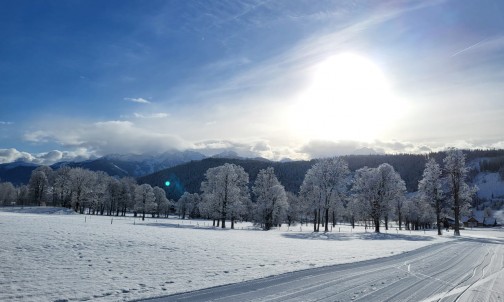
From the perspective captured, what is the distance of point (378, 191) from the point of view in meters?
64.8

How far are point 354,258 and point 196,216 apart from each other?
141 metres

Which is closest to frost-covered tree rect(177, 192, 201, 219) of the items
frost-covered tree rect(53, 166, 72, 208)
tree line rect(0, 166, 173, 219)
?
tree line rect(0, 166, 173, 219)

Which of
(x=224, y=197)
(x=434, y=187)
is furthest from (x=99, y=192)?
(x=434, y=187)

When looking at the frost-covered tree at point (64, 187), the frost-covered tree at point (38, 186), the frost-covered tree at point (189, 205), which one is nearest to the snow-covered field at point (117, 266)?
the frost-covered tree at point (64, 187)

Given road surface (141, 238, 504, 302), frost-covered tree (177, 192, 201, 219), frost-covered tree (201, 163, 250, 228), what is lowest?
frost-covered tree (177, 192, 201, 219)

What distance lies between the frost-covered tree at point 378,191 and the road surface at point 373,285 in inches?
1681

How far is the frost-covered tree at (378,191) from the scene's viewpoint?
2509 inches

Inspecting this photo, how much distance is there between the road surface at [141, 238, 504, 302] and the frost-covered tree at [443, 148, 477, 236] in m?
43.8

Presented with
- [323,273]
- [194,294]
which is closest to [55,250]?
[194,294]

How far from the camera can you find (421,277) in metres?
17.7

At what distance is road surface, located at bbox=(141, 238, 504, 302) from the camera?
13125 millimetres

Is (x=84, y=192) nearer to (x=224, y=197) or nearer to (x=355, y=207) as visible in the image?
(x=224, y=197)

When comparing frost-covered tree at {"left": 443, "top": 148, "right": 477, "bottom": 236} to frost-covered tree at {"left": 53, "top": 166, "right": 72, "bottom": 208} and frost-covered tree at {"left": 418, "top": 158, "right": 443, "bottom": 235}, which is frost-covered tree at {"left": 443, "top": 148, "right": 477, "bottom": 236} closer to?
frost-covered tree at {"left": 418, "top": 158, "right": 443, "bottom": 235}

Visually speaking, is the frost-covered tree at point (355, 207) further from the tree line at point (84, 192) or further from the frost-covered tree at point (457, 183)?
the tree line at point (84, 192)
